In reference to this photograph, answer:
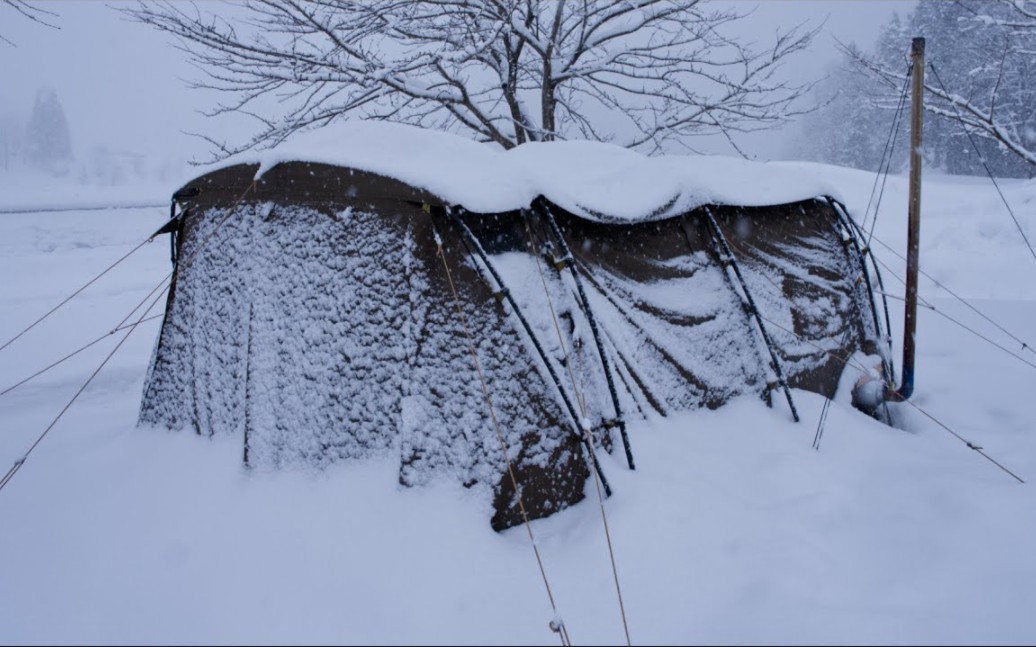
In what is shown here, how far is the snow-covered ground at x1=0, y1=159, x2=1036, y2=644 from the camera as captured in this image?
8.27 feet

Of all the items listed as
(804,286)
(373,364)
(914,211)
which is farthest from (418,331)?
(914,211)

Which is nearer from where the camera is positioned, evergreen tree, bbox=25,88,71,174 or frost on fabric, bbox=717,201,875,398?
frost on fabric, bbox=717,201,875,398

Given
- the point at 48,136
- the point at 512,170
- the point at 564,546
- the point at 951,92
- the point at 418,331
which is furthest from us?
the point at 48,136

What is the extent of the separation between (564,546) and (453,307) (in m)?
1.40

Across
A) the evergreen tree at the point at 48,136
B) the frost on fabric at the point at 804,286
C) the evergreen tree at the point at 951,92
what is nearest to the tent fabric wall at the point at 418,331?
the frost on fabric at the point at 804,286

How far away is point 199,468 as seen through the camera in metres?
3.64

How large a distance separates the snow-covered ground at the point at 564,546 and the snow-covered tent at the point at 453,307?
0.76 ft

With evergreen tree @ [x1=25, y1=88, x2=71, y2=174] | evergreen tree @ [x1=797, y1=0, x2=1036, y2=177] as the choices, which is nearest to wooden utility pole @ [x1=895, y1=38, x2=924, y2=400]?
evergreen tree @ [x1=797, y1=0, x2=1036, y2=177]

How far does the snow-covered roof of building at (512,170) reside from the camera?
3.17 metres

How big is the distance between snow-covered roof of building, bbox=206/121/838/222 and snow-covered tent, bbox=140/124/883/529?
0.02 m

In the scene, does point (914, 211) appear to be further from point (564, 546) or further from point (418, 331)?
point (418, 331)

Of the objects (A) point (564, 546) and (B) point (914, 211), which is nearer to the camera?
(A) point (564, 546)

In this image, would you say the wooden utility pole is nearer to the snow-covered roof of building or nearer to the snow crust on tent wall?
the snow-covered roof of building

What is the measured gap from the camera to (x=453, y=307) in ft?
10.4
